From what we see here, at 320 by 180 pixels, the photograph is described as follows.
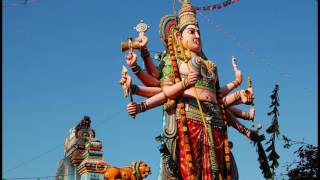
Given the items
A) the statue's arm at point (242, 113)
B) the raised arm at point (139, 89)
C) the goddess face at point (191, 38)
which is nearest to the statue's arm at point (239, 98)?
the statue's arm at point (242, 113)

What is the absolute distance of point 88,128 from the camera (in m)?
10.2

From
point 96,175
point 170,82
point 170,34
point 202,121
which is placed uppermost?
point 170,34

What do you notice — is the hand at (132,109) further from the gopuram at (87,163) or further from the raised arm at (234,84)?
the raised arm at (234,84)

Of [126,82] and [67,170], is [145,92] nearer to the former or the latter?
[126,82]

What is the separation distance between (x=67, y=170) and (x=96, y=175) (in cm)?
120

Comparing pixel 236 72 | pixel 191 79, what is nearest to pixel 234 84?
pixel 236 72

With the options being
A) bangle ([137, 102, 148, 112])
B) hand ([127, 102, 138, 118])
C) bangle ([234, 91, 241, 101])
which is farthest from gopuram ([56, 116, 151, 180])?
bangle ([234, 91, 241, 101])

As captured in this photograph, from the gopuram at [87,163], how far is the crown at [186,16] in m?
2.33

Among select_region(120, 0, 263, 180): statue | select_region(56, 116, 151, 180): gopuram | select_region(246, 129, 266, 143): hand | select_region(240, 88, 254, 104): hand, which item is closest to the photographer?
select_region(56, 116, 151, 180): gopuram

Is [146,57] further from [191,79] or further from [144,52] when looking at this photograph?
[191,79]

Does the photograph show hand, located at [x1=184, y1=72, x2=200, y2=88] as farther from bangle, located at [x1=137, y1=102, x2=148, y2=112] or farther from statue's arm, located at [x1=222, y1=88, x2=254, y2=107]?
statue's arm, located at [x1=222, y1=88, x2=254, y2=107]

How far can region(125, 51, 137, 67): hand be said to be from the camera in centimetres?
908

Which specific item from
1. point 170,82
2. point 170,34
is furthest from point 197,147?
point 170,34

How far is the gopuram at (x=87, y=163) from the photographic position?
8.28 m
